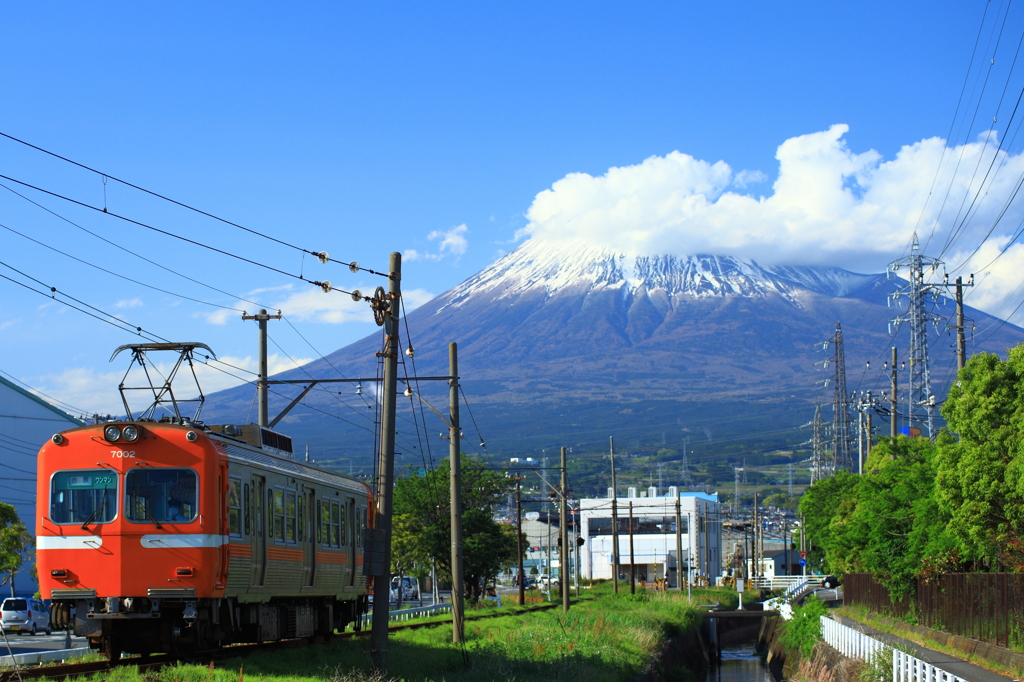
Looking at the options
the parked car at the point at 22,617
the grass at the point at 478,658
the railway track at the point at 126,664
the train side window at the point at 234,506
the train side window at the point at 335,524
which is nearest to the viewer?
the railway track at the point at 126,664

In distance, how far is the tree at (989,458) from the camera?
2311cm

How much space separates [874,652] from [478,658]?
837 cm

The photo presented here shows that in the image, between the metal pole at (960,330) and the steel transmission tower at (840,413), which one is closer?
the metal pole at (960,330)

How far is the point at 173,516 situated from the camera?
612 inches

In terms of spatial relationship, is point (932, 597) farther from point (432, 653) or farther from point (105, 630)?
point (105, 630)

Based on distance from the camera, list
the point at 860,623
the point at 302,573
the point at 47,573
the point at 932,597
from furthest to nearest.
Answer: the point at 860,623 → the point at 932,597 → the point at 302,573 → the point at 47,573

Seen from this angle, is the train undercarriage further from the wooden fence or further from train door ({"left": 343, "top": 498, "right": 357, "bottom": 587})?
the wooden fence

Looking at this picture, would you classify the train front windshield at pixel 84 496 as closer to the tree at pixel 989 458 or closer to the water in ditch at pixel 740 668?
the tree at pixel 989 458

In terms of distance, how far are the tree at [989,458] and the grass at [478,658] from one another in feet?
26.6

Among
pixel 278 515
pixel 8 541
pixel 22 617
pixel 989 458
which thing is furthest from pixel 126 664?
pixel 22 617

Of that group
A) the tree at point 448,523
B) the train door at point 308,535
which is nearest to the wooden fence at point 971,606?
the train door at point 308,535

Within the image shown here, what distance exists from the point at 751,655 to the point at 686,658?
21298mm

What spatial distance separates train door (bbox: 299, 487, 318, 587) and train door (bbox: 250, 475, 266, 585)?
1.87 meters

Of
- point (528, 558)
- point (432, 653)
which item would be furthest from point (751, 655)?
point (528, 558)
